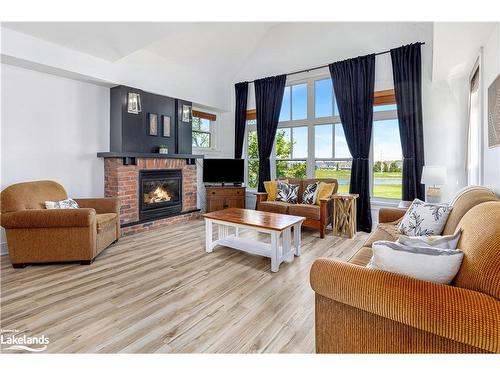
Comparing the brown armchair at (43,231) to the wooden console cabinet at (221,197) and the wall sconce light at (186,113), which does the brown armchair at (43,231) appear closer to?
the wooden console cabinet at (221,197)

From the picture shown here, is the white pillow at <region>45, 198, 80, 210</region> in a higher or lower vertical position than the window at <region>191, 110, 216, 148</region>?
lower

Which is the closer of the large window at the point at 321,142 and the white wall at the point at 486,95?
the white wall at the point at 486,95

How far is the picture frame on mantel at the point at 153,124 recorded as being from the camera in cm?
468

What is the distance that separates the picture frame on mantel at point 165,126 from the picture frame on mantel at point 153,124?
15 centimetres

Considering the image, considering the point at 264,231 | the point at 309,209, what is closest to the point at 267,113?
the point at 309,209

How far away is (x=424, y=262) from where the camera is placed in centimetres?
123

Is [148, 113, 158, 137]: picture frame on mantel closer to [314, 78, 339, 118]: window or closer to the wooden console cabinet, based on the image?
the wooden console cabinet

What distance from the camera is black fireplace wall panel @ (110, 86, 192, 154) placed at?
4.26 meters

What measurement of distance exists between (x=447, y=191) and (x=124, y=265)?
15.3 ft

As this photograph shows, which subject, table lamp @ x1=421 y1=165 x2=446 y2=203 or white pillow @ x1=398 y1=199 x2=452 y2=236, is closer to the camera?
white pillow @ x1=398 y1=199 x2=452 y2=236

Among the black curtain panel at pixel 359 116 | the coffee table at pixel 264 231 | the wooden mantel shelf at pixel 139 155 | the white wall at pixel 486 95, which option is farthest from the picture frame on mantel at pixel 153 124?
the white wall at pixel 486 95

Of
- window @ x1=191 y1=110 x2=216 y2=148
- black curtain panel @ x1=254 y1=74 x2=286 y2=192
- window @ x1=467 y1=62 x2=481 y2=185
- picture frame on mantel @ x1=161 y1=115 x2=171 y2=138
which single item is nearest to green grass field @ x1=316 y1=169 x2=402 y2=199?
window @ x1=467 y1=62 x2=481 y2=185

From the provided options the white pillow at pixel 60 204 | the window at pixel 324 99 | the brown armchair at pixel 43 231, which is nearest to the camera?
the brown armchair at pixel 43 231

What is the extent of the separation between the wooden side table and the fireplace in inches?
117
